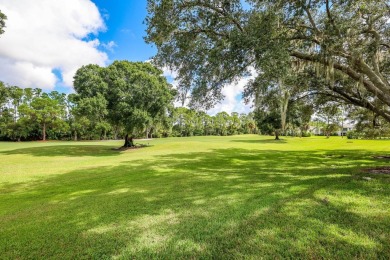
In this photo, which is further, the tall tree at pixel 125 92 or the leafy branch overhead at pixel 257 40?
the tall tree at pixel 125 92

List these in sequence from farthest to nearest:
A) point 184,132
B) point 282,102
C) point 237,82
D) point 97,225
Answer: point 184,132
point 282,102
point 237,82
point 97,225

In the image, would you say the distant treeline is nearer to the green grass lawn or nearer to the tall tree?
the tall tree

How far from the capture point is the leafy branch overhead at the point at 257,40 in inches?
273

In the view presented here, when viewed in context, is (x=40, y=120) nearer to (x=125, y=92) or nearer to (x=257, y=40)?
(x=125, y=92)

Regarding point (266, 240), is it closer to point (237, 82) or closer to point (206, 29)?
point (237, 82)

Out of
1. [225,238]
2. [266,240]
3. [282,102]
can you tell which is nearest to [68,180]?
[225,238]

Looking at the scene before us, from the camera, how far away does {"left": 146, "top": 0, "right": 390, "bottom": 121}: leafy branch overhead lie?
6.92 meters

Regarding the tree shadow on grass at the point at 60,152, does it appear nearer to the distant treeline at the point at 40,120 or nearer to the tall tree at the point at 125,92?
the tall tree at the point at 125,92

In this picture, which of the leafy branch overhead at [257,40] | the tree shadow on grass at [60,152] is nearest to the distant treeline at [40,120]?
the tree shadow on grass at [60,152]

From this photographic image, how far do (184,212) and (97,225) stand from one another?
1876 millimetres

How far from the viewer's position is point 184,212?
495 cm

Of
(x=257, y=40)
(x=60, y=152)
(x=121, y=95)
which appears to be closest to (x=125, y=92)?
(x=121, y=95)

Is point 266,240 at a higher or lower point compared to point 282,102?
lower

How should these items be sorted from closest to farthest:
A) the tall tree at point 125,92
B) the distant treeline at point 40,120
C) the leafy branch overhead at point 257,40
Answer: the leafy branch overhead at point 257,40 → the tall tree at point 125,92 → the distant treeline at point 40,120
